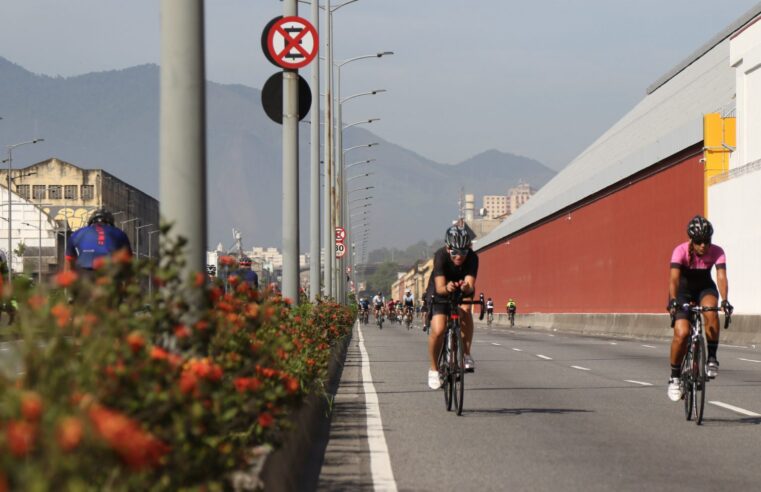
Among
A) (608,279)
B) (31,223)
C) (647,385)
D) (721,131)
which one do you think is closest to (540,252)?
(608,279)

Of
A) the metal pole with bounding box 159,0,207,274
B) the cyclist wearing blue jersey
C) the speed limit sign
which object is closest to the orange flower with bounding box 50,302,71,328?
the metal pole with bounding box 159,0,207,274

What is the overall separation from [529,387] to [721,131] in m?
33.8

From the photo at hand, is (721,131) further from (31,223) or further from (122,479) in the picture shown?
(31,223)

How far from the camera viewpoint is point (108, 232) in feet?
43.4

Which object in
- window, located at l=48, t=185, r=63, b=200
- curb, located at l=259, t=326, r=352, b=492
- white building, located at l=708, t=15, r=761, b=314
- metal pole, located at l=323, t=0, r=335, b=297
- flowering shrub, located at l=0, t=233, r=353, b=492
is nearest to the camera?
flowering shrub, located at l=0, t=233, r=353, b=492

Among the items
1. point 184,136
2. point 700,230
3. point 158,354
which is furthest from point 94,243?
point 158,354

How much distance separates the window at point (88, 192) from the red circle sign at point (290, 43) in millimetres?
118316

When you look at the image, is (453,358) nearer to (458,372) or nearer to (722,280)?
(458,372)

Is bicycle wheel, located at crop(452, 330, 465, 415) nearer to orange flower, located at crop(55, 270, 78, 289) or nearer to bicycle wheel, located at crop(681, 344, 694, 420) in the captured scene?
bicycle wheel, located at crop(681, 344, 694, 420)

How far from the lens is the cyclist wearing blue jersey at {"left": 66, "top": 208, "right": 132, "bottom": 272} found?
1311 cm

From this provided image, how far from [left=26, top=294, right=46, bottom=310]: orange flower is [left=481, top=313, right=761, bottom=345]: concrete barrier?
30.7 metres

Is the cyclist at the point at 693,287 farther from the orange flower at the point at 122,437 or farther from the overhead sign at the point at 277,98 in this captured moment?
the orange flower at the point at 122,437

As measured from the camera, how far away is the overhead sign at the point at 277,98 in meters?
18.6

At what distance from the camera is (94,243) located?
43.4 feet
